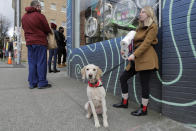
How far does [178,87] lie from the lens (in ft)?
7.53

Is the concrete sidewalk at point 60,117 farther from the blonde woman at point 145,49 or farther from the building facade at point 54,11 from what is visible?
the building facade at point 54,11

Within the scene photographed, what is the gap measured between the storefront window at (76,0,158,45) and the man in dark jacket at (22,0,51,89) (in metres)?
1.58

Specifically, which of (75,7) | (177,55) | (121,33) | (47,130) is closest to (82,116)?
(47,130)

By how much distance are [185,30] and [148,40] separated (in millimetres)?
516

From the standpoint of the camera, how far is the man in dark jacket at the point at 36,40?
3.97 m

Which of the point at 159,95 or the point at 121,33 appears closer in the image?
the point at 159,95

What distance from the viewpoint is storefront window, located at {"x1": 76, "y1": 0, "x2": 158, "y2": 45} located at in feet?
12.4

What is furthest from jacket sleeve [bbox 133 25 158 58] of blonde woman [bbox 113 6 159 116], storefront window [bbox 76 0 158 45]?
storefront window [bbox 76 0 158 45]

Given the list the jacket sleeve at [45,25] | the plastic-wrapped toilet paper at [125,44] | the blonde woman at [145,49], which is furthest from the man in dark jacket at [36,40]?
the blonde woman at [145,49]

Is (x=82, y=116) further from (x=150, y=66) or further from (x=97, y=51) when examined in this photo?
(x=97, y=51)

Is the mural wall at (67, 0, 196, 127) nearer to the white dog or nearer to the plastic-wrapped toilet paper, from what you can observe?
the plastic-wrapped toilet paper

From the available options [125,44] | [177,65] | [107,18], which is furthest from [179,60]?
[107,18]

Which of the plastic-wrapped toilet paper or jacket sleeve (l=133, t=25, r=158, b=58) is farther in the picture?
the plastic-wrapped toilet paper

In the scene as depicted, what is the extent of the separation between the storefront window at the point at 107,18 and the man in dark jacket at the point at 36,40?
1.58 meters
